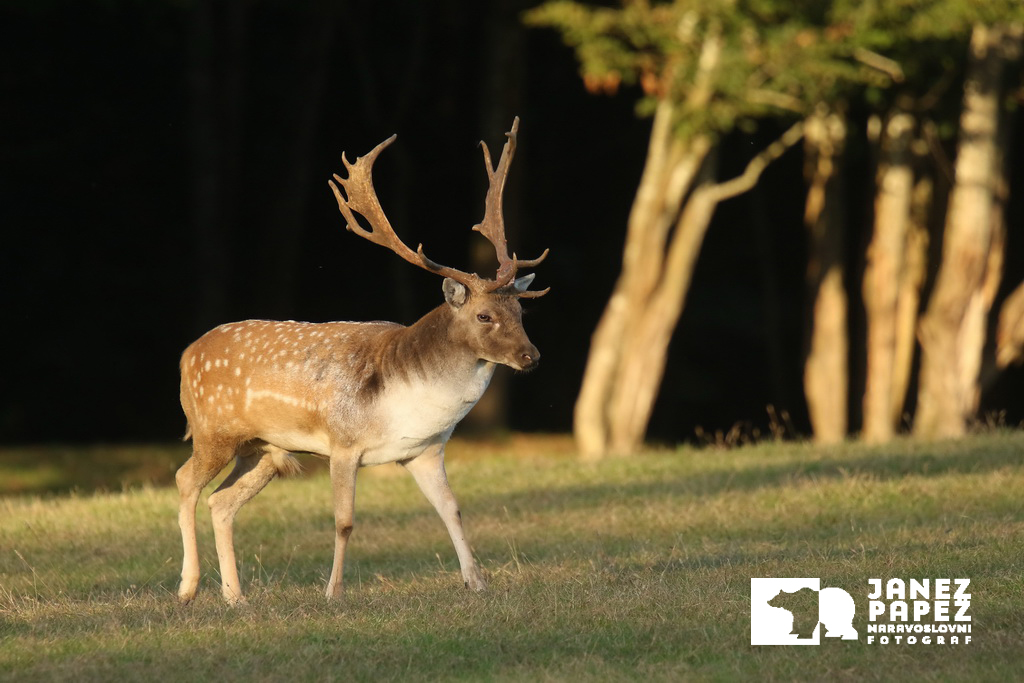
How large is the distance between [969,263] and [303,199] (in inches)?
390

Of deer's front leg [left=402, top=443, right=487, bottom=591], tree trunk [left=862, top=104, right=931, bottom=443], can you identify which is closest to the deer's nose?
deer's front leg [left=402, top=443, right=487, bottom=591]

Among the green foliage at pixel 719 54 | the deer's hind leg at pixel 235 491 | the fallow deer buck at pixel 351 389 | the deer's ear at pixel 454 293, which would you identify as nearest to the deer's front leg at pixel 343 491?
the fallow deer buck at pixel 351 389

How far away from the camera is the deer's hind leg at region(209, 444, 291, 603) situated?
9.12 metres

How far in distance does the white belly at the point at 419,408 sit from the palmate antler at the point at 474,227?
466 mm

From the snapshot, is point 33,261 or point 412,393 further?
point 33,261

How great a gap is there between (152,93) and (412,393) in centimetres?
1870

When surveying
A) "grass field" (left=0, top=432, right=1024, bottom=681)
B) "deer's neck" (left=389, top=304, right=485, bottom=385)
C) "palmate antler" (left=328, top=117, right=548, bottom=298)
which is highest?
"palmate antler" (left=328, top=117, right=548, bottom=298)

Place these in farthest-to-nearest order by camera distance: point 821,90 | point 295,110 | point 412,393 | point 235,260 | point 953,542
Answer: point 235,260 → point 295,110 → point 821,90 → point 953,542 → point 412,393

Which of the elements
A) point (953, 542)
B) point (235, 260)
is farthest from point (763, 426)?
point (953, 542)

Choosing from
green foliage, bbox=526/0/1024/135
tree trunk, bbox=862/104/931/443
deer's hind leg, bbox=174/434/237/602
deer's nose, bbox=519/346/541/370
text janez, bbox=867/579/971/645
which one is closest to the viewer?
text janez, bbox=867/579/971/645

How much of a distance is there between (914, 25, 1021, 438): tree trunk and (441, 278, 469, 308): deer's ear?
32.6 feet

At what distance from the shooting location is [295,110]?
78.7 ft

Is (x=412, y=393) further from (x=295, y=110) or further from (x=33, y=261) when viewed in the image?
(x=33, y=261)

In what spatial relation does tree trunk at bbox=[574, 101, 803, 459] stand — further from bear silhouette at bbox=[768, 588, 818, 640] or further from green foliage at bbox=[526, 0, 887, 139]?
bear silhouette at bbox=[768, 588, 818, 640]
